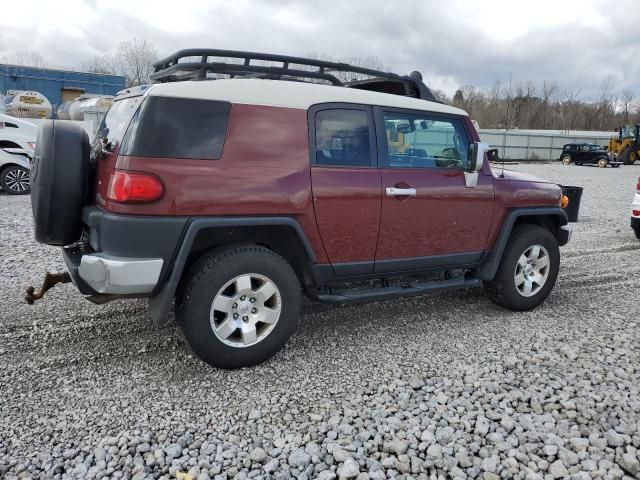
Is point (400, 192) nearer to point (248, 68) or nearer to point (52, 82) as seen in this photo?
point (248, 68)

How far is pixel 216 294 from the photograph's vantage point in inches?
126

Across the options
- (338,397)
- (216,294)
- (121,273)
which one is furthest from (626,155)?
(121,273)

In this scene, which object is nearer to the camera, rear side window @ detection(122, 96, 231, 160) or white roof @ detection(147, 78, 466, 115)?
rear side window @ detection(122, 96, 231, 160)

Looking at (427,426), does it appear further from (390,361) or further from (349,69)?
(349,69)

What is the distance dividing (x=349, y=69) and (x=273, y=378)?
98.0 inches

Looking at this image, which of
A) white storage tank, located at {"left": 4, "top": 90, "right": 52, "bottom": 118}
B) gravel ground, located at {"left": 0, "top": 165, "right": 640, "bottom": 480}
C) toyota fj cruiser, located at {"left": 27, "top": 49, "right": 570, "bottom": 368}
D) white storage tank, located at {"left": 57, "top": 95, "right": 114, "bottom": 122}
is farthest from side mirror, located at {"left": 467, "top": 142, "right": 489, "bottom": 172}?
white storage tank, located at {"left": 4, "top": 90, "right": 52, "bottom": 118}

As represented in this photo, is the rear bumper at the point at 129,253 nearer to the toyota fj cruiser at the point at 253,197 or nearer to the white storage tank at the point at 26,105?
the toyota fj cruiser at the point at 253,197

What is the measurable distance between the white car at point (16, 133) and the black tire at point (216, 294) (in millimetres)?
9715

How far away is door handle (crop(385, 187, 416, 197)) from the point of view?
12.4ft

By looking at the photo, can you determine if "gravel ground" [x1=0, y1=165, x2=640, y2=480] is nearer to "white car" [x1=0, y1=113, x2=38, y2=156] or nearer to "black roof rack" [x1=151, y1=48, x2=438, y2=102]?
"black roof rack" [x1=151, y1=48, x2=438, y2=102]

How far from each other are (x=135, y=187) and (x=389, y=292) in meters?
2.06

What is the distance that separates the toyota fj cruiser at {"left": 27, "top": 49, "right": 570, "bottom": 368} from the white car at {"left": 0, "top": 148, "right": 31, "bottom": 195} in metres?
8.82

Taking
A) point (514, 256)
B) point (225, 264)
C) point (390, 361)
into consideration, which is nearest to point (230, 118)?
point (225, 264)

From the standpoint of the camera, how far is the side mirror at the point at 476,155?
4.16 metres
